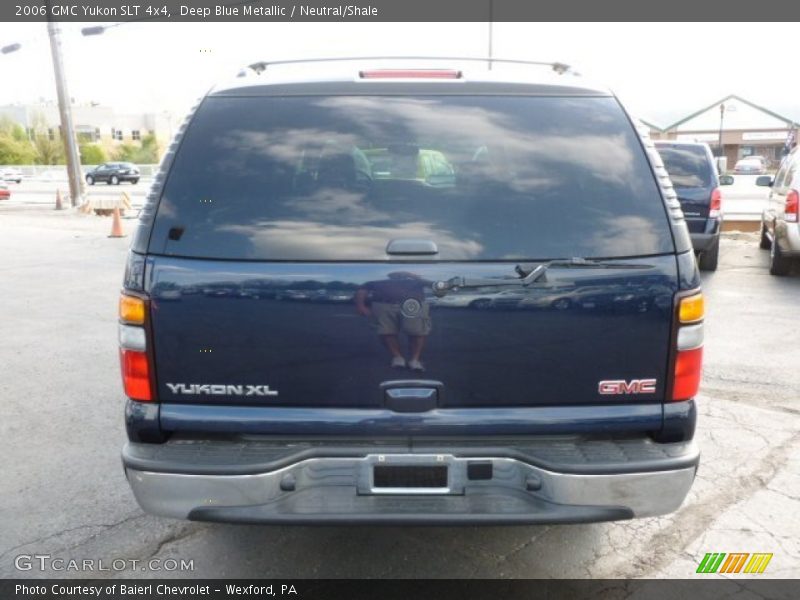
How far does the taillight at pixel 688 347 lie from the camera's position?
7.83 ft

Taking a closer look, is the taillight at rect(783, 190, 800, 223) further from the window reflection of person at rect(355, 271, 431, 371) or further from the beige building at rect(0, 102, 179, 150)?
the beige building at rect(0, 102, 179, 150)

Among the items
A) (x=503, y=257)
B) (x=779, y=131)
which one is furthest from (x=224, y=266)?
(x=779, y=131)

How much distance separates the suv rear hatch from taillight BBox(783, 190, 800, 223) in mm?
7403

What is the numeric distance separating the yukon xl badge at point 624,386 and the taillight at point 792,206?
24.8 feet

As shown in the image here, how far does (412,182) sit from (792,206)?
797cm

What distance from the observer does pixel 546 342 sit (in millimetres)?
2359

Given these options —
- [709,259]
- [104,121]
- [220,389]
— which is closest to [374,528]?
[220,389]

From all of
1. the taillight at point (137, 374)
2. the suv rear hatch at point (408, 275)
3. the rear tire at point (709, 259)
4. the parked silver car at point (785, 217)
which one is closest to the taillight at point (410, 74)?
the suv rear hatch at point (408, 275)

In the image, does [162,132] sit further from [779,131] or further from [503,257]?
[503,257]

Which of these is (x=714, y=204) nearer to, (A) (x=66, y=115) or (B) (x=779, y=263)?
(B) (x=779, y=263)

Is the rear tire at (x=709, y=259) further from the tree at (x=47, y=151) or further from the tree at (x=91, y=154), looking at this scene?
the tree at (x=47, y=151)

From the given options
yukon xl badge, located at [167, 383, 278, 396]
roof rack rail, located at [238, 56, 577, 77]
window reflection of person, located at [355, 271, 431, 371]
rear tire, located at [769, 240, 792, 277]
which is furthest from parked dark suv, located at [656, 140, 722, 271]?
yukon xl badge, located at [167, 383, 278, 396]

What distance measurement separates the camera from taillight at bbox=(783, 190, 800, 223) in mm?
8594

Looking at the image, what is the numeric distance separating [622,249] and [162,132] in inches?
4199
